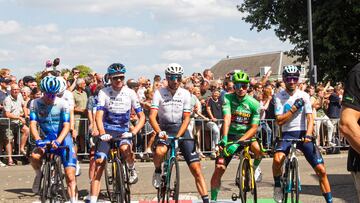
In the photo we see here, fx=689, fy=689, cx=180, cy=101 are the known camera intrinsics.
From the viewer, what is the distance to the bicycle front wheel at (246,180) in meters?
10.4

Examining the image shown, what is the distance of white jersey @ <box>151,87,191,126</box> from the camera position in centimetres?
1066

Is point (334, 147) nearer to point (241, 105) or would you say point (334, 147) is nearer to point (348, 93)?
point (241, 105)

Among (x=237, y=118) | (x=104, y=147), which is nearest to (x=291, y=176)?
(x=237, y=118)

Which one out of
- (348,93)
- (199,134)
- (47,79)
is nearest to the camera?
(348,93)

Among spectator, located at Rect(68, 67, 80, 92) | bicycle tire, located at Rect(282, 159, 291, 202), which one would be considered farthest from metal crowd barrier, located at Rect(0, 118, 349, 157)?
bicycle tire, located at Rect(282, 159, 291, 202)

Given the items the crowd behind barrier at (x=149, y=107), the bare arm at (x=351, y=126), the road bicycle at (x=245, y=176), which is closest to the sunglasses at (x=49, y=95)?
the road bicycle at (x=245, y=176)

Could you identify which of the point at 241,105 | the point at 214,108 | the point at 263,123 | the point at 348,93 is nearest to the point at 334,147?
the point at 263,123

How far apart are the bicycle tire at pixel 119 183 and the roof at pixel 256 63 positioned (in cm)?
10316

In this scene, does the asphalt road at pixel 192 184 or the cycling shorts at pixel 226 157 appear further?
the asphalt road at pixel 192 184

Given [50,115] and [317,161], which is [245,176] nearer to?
[317,161]

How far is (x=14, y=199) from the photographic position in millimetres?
11680

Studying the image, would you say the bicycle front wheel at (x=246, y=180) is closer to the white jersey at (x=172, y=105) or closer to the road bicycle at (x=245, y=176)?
the road bicycle at (x=245, y=176)

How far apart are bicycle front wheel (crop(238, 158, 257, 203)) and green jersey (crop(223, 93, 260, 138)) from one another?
567 millimetres

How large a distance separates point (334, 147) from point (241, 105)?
36.4 feet
